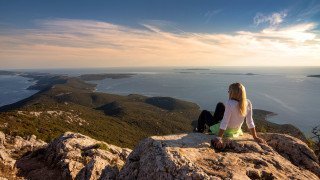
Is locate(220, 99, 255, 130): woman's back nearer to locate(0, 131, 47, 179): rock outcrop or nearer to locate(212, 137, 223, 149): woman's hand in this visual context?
locate(212, 137, 223, 149): woman's hand

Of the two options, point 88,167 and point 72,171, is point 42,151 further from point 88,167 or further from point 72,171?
point 88,167

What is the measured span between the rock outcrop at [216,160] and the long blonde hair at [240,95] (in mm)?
1134

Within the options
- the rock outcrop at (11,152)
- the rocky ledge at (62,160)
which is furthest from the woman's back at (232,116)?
the rock outcrop at (11,152)

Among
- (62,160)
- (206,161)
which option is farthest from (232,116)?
(62,160)

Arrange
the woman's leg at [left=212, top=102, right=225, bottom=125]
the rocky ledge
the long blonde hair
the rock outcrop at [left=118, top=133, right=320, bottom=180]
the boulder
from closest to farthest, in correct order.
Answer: the rock outcrop at [left=118, top=133, right=320, bottom=180]
the long blonde hair
the woman's leg at [left=212, top=102, right=225, bottom=125]
the boulder
the rocky ledge

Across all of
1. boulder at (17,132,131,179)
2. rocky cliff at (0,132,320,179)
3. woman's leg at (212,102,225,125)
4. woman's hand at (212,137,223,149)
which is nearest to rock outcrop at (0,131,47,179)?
rocky cliff at (0,132,320,179)

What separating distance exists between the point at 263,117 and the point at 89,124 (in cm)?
10243

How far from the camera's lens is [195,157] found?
283 inches

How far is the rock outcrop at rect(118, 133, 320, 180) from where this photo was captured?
21.1 ft

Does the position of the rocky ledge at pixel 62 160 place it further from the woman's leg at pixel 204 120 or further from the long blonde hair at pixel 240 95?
the long blonde hair at pixel 240 95

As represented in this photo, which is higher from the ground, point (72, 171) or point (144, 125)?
point (72, 171)

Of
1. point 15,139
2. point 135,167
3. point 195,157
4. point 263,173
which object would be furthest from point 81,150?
point 263,173

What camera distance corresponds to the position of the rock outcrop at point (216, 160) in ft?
21.1

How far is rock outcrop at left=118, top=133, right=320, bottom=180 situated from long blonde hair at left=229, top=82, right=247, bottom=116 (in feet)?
3.72
